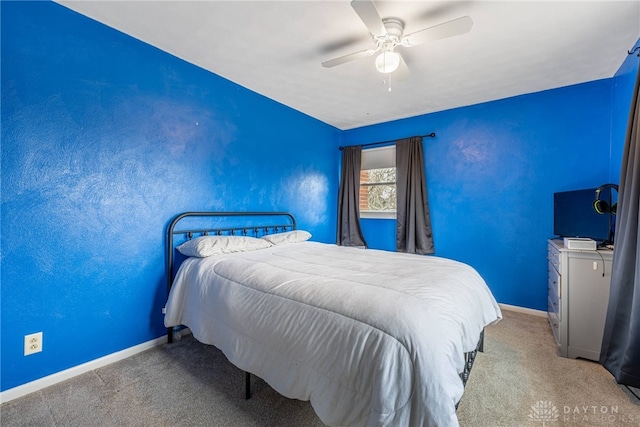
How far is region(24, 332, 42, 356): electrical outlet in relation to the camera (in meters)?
1.73

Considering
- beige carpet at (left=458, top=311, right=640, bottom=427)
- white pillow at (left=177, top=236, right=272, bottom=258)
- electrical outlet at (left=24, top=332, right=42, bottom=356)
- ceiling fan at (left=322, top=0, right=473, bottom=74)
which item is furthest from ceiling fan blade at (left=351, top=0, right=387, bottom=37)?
electrical outlet at (left=24, top=332, right=42, bottom=356)

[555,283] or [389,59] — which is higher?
[389,59]

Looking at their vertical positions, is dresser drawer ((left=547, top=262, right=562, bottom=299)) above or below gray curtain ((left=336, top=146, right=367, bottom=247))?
below

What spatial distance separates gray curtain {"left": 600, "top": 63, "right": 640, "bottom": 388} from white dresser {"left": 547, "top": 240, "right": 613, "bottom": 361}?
0.78 feet

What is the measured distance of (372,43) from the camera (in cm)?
227

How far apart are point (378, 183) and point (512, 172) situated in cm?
181

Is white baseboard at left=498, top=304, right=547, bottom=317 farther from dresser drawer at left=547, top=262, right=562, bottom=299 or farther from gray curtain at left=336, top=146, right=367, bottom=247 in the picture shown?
gray curtain at left=336, top=146, right=367, bottom=247

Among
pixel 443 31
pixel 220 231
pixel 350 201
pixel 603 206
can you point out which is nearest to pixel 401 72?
pixel 443 31

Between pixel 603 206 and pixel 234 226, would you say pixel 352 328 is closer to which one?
pixel 234 226

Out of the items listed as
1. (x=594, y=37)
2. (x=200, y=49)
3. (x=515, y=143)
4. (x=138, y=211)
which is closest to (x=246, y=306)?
(x=138, y=211)

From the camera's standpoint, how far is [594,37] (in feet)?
6.98

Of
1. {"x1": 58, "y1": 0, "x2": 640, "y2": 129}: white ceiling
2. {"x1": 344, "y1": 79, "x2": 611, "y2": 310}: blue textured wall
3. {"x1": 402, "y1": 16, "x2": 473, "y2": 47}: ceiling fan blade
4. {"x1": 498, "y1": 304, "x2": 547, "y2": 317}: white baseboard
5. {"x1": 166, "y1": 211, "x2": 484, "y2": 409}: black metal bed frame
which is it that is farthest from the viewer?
{"x1": 498, "y1": 304, "x2": 547, "y2": 317}: white baseboard

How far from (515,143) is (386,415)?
3508 mm

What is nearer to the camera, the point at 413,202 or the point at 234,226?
the point at 234,226
